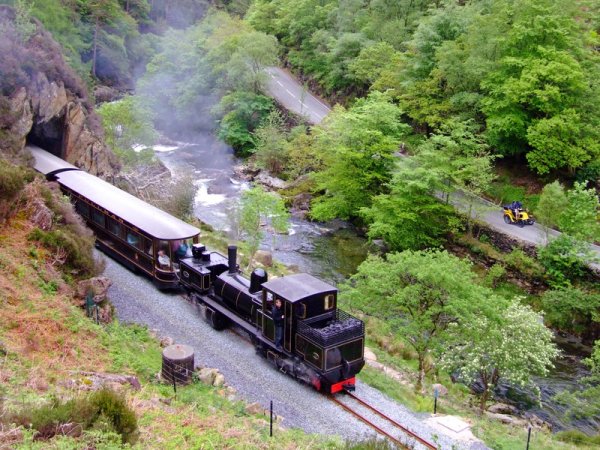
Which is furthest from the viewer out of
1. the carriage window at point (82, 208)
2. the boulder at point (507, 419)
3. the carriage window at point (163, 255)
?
the carriage window at point (82, 208)

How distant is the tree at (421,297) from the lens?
18.0 meters

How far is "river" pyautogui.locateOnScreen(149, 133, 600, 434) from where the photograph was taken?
1991 cm

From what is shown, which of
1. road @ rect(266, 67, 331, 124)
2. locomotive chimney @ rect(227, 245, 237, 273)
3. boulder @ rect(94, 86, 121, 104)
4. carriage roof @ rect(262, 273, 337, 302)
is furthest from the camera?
boulder @ rect(94, 86, 121, 104)

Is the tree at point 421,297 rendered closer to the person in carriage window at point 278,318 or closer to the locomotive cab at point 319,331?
the locomotive cab at point 319,331

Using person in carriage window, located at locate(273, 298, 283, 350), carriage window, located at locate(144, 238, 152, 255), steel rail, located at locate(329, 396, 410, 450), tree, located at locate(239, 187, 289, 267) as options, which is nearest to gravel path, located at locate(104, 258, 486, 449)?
steel rail, located at locate(329, 396, 410, 450)

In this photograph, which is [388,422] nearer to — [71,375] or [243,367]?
[243,367]

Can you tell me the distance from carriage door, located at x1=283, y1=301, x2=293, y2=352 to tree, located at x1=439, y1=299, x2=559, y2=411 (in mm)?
5121

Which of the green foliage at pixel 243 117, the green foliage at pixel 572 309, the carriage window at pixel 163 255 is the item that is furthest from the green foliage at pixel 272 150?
the carriage window at pixel 163 255

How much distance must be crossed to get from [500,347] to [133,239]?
1329 cm

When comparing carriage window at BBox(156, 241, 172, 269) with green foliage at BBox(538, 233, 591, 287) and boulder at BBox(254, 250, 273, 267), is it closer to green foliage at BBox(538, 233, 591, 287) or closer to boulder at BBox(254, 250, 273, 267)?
boulder at BBox(254, 250, 273, 267)

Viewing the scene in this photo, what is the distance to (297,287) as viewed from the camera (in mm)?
15953

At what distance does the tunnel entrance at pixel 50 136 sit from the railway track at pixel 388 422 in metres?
20.4

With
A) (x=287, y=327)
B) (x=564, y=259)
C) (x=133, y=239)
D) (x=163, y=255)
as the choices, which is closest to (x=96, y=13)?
(x=133, y=239)

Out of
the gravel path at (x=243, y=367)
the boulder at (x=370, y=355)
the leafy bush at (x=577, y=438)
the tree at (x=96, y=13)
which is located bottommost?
the leafy bush at (x=577, y=438)
